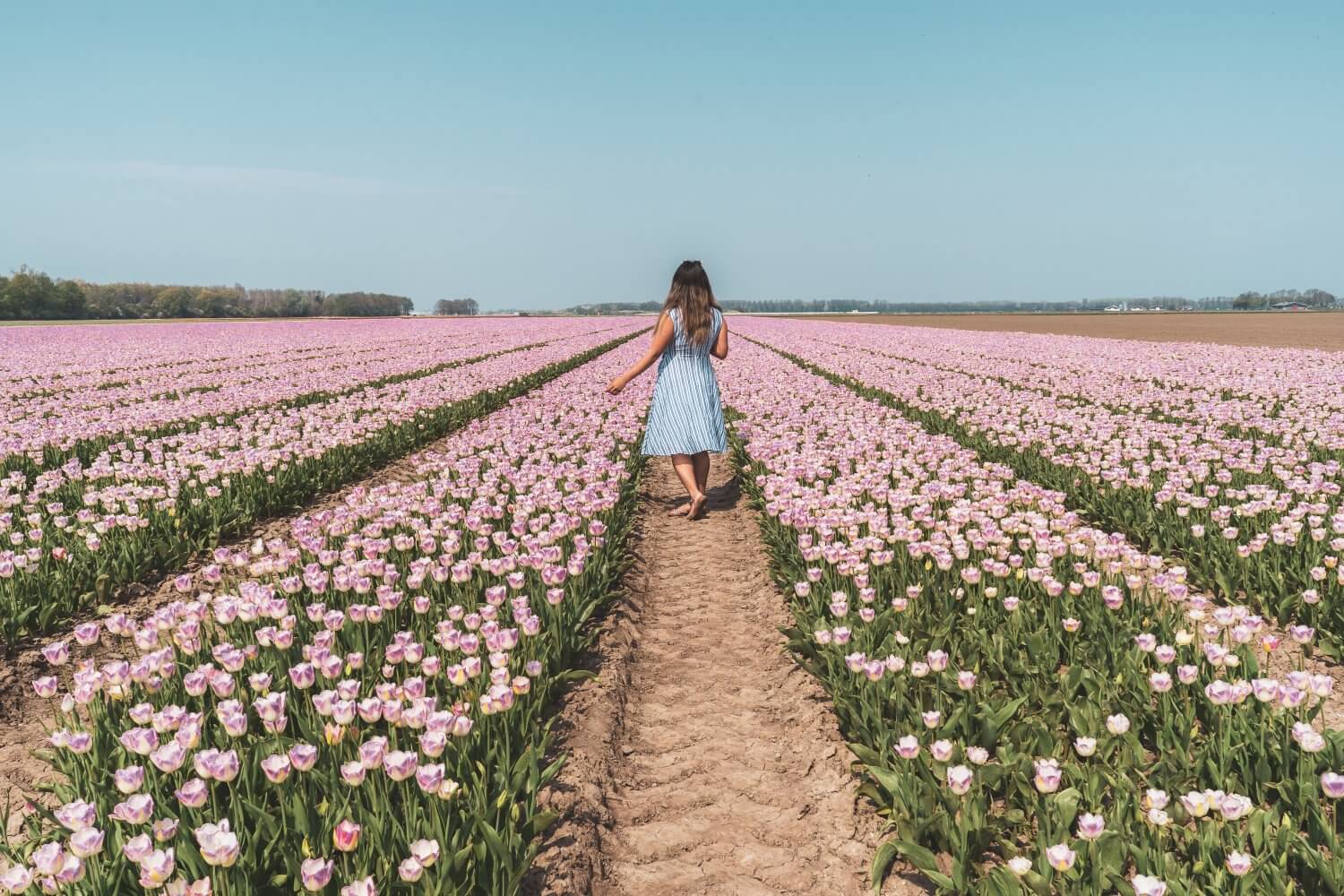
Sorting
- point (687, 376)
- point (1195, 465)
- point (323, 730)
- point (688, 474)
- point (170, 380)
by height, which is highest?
point (687, 376)

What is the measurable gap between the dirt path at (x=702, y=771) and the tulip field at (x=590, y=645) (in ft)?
0.63

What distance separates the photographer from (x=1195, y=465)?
717 cm

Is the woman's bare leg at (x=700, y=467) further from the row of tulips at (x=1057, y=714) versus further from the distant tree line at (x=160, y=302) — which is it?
the distant tree line at (x=160, y=302)

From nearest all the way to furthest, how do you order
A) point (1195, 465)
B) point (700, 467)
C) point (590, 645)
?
1. point (590, 645)
2. point (1195, 465)
3. point (700, 467)

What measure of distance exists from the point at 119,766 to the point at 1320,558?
21.4ft

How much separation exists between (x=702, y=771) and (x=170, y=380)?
20.7 metres

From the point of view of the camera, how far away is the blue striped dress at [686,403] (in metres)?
8.02

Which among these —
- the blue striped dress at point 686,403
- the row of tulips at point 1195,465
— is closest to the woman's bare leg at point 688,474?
the blue striped dress at point 686,403

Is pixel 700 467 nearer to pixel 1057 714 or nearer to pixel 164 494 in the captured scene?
pixel 164 494

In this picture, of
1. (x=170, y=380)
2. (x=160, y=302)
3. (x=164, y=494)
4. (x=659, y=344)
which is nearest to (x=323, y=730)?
(x=164, y=494)

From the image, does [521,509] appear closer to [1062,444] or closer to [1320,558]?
[1320,558]

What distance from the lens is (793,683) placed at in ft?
15.3

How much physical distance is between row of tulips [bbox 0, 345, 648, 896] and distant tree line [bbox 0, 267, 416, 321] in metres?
120

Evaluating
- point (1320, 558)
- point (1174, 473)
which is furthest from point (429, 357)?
point (1320, 558)
